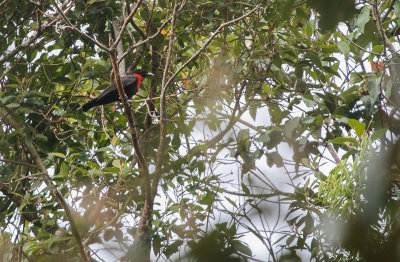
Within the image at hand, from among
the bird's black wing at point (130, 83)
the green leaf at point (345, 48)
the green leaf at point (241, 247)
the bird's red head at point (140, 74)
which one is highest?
the bird's red head at point (140, 74)

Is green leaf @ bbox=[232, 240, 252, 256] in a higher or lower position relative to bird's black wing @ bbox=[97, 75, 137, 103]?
lower

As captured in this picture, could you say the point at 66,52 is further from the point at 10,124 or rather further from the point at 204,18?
the point at 204,18

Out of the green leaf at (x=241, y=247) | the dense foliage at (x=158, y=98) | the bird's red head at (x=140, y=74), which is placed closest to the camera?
the green leaf at (x=241, y=247)

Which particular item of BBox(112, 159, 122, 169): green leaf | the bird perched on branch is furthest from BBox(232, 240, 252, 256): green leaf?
the bird perched on branch

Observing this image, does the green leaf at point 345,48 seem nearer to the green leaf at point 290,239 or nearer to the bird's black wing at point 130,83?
the bird's black wing at point 130,83

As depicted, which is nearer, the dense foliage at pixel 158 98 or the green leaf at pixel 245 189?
the green leaf at pixel 245 189

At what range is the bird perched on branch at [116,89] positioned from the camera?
4.41 meters

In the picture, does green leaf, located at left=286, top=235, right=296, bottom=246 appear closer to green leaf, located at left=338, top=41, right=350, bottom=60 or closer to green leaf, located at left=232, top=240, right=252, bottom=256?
green leaf, located at left=232, top=240, right=252, bottom=256

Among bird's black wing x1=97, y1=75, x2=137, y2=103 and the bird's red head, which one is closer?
bird's black wing x1=97, y1=75, x2=137, y2=103

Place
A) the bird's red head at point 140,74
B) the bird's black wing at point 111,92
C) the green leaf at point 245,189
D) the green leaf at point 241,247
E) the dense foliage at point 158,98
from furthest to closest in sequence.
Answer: the bird's red head at point 140,74 → the bird's black wing at point 111,92 → the dense foliage at point 158,98 → the green leaf at point 245,189 → the green leaf at point 241,247

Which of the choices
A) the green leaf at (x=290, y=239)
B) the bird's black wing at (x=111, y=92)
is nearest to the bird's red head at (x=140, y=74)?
the bird's black wing at (x=111, y=92)

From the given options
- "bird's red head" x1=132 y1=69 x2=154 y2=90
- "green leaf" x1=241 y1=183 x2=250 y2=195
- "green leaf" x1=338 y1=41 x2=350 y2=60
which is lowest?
"green leaf" x1=241 y1=183 x2=250 y2=195

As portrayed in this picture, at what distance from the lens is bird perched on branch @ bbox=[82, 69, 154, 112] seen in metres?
4.41

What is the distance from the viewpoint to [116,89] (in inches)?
171
